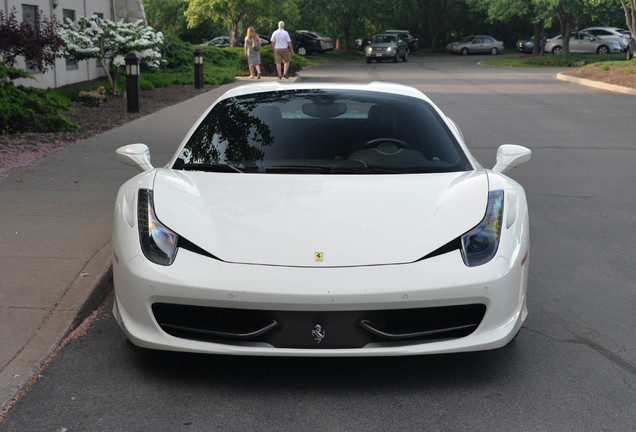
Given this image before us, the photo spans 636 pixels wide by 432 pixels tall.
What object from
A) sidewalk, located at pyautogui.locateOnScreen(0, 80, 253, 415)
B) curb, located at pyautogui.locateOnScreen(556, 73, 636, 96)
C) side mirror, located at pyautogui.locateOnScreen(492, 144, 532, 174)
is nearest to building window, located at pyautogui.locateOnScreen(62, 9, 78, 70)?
sidewalk, located at pyautogui.locateOnScreen(0, 80, 253, 415)

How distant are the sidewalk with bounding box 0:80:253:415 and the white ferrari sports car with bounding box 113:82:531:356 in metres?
0.61

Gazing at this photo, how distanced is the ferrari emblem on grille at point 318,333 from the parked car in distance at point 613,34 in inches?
2085

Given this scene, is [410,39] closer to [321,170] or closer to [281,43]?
[281,43]

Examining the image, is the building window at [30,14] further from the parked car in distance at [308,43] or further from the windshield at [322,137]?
the parked car in distance at [308,43]

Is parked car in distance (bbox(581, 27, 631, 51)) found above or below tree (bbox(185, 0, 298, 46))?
below

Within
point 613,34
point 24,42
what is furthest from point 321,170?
point 613,34

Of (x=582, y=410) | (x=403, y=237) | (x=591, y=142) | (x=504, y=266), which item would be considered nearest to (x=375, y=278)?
(x=403, y=237)

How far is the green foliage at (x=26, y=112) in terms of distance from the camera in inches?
511

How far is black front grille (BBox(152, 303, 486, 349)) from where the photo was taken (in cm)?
373

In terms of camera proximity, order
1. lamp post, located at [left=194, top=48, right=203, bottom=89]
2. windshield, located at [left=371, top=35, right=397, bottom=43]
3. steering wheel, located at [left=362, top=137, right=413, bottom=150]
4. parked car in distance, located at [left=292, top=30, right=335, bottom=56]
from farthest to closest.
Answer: parked car in distance, located at [left=292, top=30, right=335, bottom=56] → windshield, located at [left=371, top=35, right=397, bottom=43] → lamp post, located at [left=194, top=48, right=203, bottom=89] → steering wheel, located at [left=362, top=137, right=413, bottom=150]

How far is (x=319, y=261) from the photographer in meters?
3.79

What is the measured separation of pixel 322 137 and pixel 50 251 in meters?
2.18

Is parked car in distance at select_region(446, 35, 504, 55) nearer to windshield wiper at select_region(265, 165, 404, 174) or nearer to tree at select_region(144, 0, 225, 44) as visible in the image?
tree at select_region(144, 0, 225, 44)

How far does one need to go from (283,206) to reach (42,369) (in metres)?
1.42
